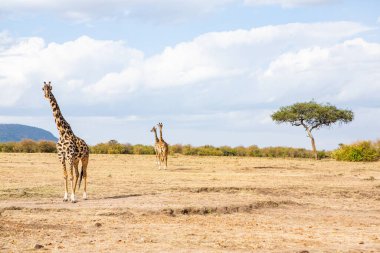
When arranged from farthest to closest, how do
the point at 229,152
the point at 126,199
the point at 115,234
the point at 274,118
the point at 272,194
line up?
the point at 274,118
the point at 229,152
the point at 272,194
the point at 126,199
the point at 115,234

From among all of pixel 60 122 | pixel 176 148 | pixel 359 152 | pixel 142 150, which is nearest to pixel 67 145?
pixel 60 122

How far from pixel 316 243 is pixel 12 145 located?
4431cm

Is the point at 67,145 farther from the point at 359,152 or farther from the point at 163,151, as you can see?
the point at 359,152

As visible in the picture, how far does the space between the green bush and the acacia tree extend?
14702 mm

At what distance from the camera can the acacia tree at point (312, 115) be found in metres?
65.9

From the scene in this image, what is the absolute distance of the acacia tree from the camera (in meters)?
65.9

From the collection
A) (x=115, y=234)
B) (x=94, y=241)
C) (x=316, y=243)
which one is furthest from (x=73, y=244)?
(x=316, y=243)

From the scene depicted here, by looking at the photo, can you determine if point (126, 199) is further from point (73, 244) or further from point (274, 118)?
point (274, 118)

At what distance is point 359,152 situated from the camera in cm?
4853

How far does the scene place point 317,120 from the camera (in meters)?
66.6

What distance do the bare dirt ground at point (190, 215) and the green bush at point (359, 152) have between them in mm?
19489

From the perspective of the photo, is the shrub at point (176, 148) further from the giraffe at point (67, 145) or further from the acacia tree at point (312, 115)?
the giraffe at point (67, 145)

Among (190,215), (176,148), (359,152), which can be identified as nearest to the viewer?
(190,215)

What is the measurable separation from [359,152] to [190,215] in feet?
109
